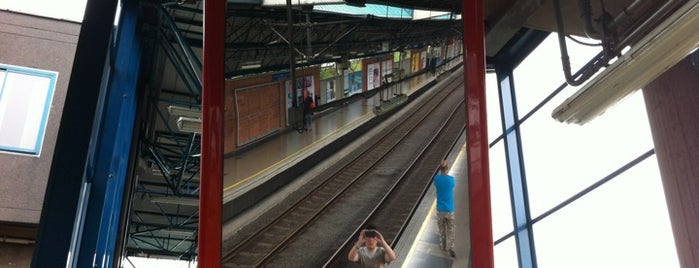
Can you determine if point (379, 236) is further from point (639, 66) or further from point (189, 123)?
point (189, 123)

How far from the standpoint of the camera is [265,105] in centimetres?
215

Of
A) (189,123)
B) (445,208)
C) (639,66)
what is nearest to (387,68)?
(445,208)

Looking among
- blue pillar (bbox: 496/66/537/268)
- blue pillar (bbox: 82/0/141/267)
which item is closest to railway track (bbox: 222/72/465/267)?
blue pillar (bbox: 82/0/141/267)

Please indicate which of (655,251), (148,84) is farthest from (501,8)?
(148,84)

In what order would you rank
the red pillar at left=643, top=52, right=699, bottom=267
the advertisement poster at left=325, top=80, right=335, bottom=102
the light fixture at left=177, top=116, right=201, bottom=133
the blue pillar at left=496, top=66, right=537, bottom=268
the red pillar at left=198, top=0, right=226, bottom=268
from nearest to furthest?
1. the red pillar at left=198, top=0, right=226, bottom=268
2. the advertisement poster at left=325, top=80, right=335, bottom=102
3. the red pillar at left=643, top=52, right=699, bottom=267
4. the blue pillar at left=496, top=66, right=537, bottom=268
5. the light fixture at left=177, top=116, right=201, bottom=133

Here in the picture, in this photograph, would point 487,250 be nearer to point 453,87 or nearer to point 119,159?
point 453,87

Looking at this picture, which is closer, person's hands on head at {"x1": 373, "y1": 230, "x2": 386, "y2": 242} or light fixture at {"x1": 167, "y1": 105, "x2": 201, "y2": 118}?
person's hands on head at {"x1": 373, "y1": 230, "x2": 386, "y2": 242}

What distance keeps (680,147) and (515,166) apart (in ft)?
12.1

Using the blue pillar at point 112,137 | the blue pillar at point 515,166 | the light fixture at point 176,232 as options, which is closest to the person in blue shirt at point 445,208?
the blue pillar at point 112,137

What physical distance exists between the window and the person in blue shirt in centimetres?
939

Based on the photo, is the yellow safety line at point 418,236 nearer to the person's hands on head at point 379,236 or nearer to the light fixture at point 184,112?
the person's hands on head at point 379,236

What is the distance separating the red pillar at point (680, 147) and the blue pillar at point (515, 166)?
10.6 feet

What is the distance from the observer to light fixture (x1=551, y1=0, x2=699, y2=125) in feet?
9.62

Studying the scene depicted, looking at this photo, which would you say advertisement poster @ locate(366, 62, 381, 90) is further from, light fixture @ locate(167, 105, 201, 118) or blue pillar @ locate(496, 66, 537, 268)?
light fixture @ locate(167, 105, 201, 118)
